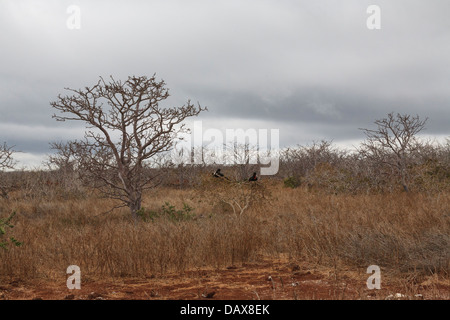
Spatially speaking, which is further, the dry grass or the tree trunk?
the tree trunk

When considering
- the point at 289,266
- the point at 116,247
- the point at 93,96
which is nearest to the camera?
the point at 289,266

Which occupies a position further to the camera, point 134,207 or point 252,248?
point 134,207

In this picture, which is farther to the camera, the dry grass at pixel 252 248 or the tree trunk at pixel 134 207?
the tree trunk at pixel 134 207

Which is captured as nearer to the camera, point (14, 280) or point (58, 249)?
point (14, 280)

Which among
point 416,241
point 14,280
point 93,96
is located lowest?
point 14,280

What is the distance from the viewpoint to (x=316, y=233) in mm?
7031

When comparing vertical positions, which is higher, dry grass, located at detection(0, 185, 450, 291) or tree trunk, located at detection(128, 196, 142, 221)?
tree trunk, located at detection(128, 196, 142, 221)

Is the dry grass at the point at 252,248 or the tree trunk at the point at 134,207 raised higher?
the tree trunk at the point at 134,207

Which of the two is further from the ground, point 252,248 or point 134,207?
A: point 134,207
